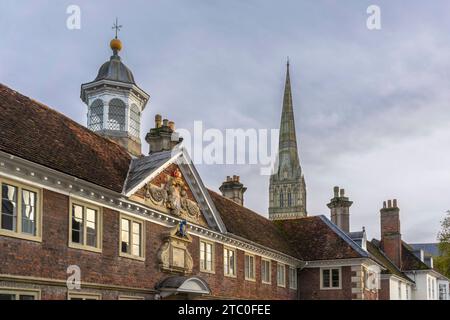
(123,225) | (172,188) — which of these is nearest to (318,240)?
(172,188)

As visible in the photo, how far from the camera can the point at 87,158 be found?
21141 mm

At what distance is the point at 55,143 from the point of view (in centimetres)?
1989

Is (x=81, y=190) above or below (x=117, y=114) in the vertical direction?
below

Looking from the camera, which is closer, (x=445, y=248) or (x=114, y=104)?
(x=114, y=104)

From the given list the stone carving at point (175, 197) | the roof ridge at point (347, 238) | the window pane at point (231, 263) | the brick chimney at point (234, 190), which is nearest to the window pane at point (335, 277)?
the roof ridge at point (347, 238)

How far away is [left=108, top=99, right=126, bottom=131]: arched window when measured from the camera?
30375 mm

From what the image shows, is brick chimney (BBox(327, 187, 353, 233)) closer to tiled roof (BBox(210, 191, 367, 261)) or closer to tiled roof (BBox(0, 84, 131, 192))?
tiled roof (BBox(210, 191, 367, 261))

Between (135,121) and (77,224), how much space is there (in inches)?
514

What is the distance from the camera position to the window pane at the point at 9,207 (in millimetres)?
16141

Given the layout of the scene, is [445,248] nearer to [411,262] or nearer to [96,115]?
[411,262]

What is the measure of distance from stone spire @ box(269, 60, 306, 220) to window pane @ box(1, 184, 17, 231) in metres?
121
